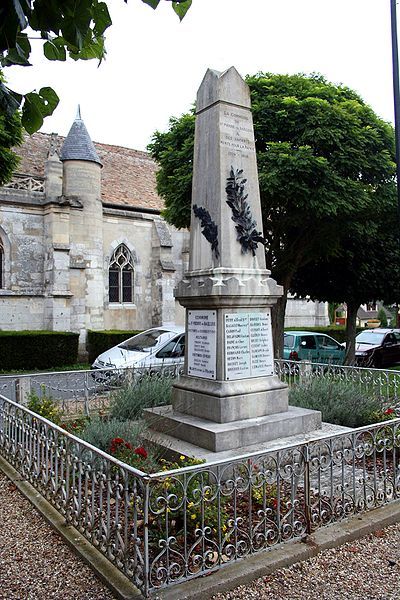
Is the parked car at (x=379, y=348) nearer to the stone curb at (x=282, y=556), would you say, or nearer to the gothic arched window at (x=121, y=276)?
the gothic arched window at (x=121, y=276)

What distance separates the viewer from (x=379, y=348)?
1803 centimetres

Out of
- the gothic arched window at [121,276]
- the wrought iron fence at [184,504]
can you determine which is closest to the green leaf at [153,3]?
the wrought iron fence at [184,504]

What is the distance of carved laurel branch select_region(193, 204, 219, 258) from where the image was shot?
625 centimetres

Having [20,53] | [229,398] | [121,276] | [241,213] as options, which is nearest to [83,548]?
[229,398]

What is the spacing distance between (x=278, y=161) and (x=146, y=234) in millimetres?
12090

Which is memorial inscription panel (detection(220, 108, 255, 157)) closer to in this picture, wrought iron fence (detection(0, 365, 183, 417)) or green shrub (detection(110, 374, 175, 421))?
green shrub (detection(110, 374, 175, 421))

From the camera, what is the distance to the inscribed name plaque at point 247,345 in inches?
238

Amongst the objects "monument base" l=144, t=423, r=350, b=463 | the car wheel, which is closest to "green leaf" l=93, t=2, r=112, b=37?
"monument base" l=144, t=423, r=350, b=463

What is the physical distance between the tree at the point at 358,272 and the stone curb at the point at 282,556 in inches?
409

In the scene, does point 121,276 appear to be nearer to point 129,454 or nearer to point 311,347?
point 311,347

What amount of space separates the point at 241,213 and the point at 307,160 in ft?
18.5

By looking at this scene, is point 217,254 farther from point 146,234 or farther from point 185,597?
point 146,234

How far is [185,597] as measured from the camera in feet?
10.8

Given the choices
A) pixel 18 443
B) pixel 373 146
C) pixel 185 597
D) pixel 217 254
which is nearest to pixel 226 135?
pixel 217 254
